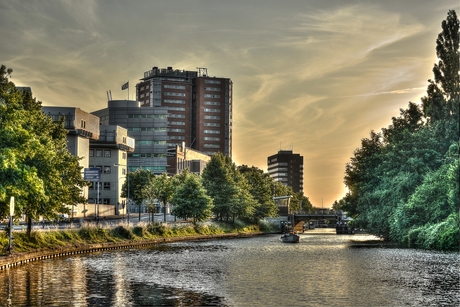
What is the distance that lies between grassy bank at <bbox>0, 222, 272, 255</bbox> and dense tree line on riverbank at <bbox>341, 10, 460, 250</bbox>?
30.4 m

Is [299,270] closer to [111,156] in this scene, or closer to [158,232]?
[158,232]

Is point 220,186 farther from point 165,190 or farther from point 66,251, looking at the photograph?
point 66,251

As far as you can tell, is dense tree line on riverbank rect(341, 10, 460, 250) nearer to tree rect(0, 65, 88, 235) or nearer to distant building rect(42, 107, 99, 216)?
tree rect(0, 65, 88, 235)

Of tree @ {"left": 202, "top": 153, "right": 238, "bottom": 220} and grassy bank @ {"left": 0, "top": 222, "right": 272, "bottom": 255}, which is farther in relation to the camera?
tree @ {"left": 202, "top": 153, "right": 238, "bottom": 220}

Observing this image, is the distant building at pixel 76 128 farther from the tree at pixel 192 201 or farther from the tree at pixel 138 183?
the tree at pixel 192 201

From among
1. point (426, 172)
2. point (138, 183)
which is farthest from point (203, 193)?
point (426, 172)

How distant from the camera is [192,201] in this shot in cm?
11744

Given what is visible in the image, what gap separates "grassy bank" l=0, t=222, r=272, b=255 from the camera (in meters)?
57.7

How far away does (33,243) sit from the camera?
5872cm

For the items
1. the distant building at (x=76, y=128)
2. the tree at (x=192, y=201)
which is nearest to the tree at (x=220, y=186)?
the tree at (x=192, y=201)

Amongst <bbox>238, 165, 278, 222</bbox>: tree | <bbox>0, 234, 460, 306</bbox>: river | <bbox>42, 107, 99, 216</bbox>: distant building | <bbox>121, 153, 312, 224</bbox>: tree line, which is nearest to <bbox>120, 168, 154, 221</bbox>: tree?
<bbox>121, 153, 312, 224</bbox>: tree line

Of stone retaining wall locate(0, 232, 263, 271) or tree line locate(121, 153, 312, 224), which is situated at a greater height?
tree line locate(121, 153, 312, 224)

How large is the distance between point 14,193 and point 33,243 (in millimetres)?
12560

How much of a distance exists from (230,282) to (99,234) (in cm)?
4007
